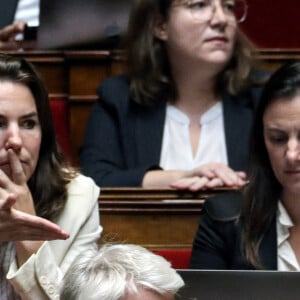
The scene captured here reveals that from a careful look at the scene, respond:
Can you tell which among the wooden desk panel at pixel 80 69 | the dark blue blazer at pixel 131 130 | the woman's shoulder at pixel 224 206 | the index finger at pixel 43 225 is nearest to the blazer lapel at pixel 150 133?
the dark blue blazer at pixel 131 130

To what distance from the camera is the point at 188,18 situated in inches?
46.8

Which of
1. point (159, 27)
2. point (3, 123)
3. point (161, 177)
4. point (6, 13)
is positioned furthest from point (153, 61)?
point (3, 123)

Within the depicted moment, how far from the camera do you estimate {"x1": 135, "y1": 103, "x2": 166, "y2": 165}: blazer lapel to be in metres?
1.16

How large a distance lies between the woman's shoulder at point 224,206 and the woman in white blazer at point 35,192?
0.36ft

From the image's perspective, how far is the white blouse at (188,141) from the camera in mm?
1165

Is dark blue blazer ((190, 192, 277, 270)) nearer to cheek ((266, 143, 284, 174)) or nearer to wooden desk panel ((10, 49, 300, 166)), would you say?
cheek ((266, 143, 284, 174))

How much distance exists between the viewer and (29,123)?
856 millimetres

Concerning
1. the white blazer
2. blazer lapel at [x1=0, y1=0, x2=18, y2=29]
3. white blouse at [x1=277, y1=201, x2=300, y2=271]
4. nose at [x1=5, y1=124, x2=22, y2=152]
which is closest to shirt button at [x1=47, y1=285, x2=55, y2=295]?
the white blazer

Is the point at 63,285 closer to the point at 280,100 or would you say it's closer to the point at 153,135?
the point at 280,100

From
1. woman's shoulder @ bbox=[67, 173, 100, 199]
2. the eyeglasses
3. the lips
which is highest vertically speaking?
the eyeglasses

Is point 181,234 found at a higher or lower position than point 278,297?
lower

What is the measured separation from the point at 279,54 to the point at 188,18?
16cm

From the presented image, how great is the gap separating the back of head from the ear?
2.03 feet

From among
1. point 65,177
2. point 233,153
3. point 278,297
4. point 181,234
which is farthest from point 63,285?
point 233,153
